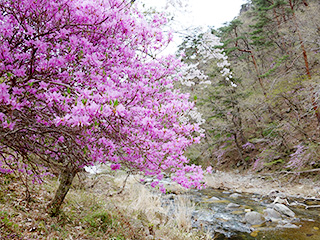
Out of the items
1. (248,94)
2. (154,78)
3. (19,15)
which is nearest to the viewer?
(19,15)

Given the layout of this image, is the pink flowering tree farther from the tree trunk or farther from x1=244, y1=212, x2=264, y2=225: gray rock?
x1=244, y1=212, x2=264, y2=225: gray rock

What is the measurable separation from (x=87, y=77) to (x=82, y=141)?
0.65m

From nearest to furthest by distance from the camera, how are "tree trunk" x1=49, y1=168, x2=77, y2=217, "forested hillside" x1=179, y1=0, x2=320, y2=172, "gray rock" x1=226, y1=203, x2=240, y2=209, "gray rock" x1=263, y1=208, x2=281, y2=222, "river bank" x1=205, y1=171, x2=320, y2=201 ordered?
"tree trunk" x1=49, y1=168, x2=77, y2=217
"gray rock" x1=263, y1=208, x2=281, y2=222
"gray rock" x1=226, y1=203, x2=240, y2=209
"river bank" x1=205, y1=171, x2=320, y2=201
"forested hillside" x1=179, y1=0, x2=320, y2=172

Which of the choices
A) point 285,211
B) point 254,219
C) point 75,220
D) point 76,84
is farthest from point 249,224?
point 76,84

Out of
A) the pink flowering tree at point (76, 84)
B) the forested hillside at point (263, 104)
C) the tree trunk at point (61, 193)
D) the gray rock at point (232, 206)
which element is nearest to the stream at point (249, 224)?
the gray rock at point (232, 206)

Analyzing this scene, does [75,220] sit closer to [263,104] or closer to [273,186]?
[273,186]

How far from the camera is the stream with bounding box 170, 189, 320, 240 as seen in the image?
5344 millimetres

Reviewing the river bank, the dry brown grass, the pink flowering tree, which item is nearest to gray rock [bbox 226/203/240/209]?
the river bank

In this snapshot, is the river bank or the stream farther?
the river bank

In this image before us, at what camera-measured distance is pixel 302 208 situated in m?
7.10

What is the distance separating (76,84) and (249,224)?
19.1 ft

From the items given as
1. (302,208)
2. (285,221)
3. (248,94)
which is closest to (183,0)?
(285,221)

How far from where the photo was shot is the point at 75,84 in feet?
8.10

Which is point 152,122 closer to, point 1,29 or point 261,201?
point 1,29
